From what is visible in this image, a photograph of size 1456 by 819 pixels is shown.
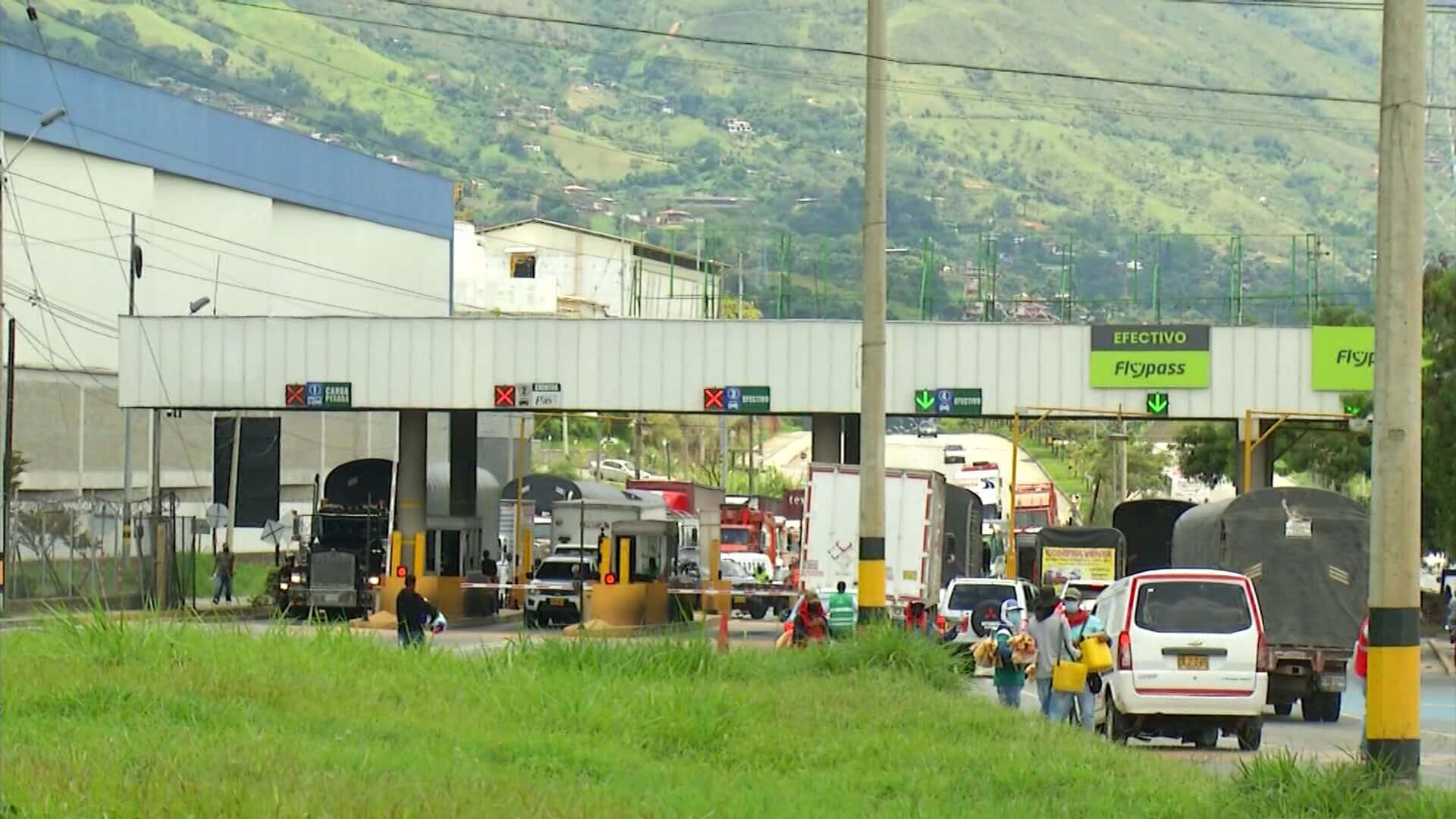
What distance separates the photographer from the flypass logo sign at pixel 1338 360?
44406 mm

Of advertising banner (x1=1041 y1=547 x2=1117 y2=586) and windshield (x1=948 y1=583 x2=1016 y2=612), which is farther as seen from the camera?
advertising banner (x1=1041 y1=547 x2=1117 y2=586)

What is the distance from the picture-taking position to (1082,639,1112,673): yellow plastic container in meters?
22.5

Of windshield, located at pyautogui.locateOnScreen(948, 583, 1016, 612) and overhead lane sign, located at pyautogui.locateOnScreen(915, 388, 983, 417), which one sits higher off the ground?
overhead lane sign, located at pyautogui.locateOnScreen(915, 388, 983, 417)

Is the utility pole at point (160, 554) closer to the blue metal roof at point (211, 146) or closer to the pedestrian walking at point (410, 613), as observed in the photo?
the blue metal roof at point (211, 146)

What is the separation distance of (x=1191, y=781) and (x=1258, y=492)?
51.3 feet

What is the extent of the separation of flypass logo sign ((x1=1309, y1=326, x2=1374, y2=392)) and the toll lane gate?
2.0 inches

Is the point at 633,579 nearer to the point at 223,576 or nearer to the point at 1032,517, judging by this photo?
the point at 223,576

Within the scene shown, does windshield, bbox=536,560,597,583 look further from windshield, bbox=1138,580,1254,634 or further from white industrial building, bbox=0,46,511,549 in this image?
windshield, bbox=1138,580,1254,634

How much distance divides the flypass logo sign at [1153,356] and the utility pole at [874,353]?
68.6 feet

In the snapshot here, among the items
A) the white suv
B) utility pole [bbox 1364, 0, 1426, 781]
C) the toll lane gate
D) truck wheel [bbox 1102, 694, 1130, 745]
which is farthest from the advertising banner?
utility pole [bbox 1364, 0, 1426, 781]

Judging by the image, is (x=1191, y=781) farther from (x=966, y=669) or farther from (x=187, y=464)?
(x=187, y=464)

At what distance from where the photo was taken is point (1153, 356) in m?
45.9

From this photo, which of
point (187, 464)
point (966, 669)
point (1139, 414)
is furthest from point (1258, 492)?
point (187, 464)

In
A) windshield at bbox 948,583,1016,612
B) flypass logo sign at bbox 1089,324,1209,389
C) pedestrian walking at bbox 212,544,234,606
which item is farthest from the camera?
pedestrian walking at bbox 212,544,234,606
